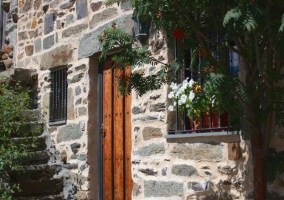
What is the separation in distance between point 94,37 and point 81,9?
581 millimetres

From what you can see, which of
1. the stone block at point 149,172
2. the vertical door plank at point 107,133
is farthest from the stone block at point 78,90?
the stone block at point 149,172

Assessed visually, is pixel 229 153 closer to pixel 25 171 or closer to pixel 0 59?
pixel 25 171

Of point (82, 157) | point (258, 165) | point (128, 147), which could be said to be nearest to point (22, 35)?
point (82, 157)

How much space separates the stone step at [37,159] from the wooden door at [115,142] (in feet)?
3.08

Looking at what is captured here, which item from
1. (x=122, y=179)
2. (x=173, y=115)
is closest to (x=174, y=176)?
(x=173, y=115)

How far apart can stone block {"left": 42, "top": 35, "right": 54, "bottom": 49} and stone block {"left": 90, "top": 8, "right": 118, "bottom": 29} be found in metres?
1.04

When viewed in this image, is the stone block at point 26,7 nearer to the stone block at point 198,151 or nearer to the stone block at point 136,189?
the stone block at point 136,189

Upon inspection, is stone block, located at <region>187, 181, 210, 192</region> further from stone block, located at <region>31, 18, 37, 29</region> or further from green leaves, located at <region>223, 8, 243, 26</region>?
stone block, located at <region>31, 18, 37, 29</region>

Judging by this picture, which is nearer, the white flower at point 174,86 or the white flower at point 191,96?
the white flower at point 191,96

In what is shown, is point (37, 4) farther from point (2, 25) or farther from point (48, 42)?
point (2, 25)

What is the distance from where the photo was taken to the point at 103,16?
6535 millimetres

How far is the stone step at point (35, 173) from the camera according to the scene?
21.8 ft

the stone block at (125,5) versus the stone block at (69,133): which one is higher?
the stone block at (125,5)

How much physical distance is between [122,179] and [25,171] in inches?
48.7
